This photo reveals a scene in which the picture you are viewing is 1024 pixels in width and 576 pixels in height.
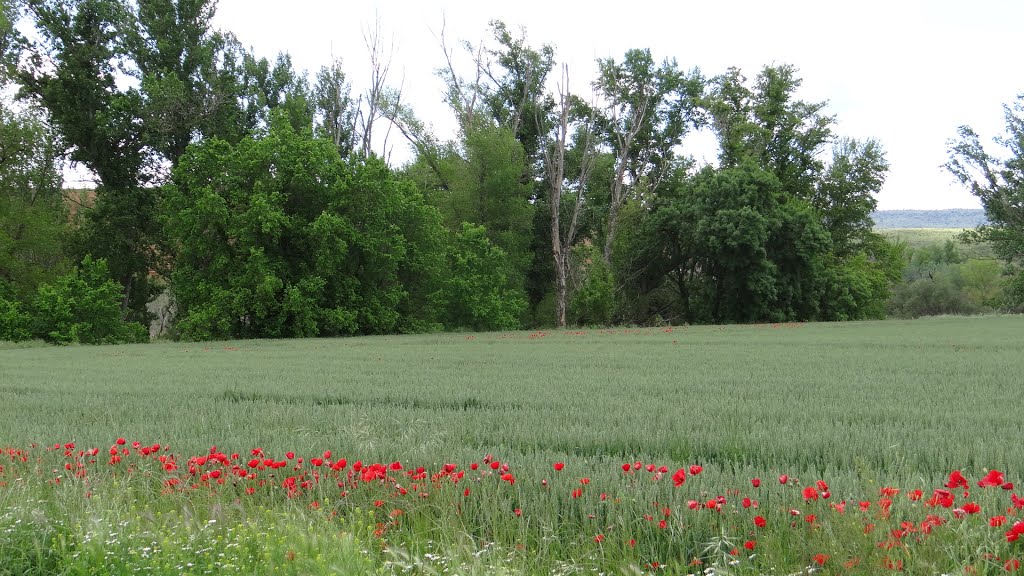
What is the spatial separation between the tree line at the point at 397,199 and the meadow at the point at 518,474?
17653 mm

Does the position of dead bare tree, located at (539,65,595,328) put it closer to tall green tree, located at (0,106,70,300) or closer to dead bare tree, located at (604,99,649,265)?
dead bare tree, located at (604,99,649,265)

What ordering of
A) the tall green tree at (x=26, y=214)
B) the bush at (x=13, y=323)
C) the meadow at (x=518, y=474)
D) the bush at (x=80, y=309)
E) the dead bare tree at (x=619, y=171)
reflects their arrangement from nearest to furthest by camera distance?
the meadow at (x=518, y=474), the bush at (x=80, y=309), the bush at (x=13, y=323), the tall green tree at (x=26, y=214), the dead bare tree at (x=619, y=171)

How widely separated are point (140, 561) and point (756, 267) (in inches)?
1396

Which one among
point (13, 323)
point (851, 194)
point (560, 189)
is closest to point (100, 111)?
point (13, 323)

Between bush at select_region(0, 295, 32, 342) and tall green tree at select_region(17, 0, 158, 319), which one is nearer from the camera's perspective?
bush at select_region(0, 295, 32, 342)

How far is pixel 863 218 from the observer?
1725 inches

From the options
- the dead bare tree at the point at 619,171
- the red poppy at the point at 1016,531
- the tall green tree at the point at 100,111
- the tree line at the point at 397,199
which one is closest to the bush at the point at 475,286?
the tree line at the point at 397,199

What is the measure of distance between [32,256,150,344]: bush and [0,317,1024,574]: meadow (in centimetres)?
1739

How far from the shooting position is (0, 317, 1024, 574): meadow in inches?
129

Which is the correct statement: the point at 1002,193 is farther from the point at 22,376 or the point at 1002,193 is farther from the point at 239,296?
the point at 22,376

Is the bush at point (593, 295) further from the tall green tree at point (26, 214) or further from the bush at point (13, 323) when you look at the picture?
the bush at point (13, 323)

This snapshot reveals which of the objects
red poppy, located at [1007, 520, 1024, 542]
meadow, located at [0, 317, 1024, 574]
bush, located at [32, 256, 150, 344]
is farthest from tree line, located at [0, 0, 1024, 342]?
red poppy, located at [1007, 520, 1024, 542]

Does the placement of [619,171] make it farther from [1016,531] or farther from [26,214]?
[1016,531]

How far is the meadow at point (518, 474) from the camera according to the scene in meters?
3.27
